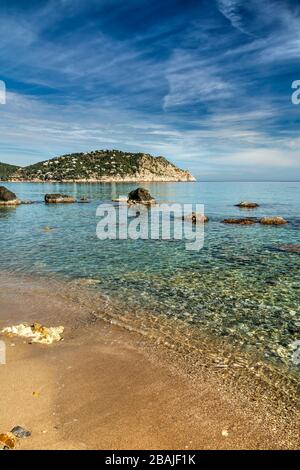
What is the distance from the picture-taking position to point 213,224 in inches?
1519

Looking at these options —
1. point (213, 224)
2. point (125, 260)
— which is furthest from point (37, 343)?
point (213, 224)

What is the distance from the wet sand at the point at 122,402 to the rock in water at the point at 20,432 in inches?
4.9

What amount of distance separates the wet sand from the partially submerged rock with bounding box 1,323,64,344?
0.26 m

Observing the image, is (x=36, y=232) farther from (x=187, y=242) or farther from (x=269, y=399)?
(x=269, y=399)

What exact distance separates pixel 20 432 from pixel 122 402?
2.19 m

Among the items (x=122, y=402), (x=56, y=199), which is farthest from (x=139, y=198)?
(x=122, y=402)

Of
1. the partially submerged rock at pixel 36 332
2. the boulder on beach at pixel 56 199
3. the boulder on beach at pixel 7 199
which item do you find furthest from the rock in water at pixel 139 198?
the partially submerged rock at pixel 36 332

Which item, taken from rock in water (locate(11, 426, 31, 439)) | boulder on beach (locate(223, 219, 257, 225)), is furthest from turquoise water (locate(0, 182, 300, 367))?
boulder on beach (locate(223, 219, 257, 225))

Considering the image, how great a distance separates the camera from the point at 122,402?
784 cm

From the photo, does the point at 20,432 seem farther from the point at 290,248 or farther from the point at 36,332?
the point at 290,248

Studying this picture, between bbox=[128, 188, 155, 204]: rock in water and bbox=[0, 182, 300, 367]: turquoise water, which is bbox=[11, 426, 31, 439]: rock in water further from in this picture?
bbox=[128, 188, 155, 204]: rock in water

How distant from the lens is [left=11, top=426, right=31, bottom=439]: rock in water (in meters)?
6.56

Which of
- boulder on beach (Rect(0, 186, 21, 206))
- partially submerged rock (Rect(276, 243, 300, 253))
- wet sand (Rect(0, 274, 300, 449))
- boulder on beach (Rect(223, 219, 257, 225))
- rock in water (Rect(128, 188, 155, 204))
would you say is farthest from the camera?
rock in water (Rect(128, 188, 155, 204))

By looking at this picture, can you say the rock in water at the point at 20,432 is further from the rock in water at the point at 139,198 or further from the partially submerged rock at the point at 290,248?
the rock in water at the point at 139,198
